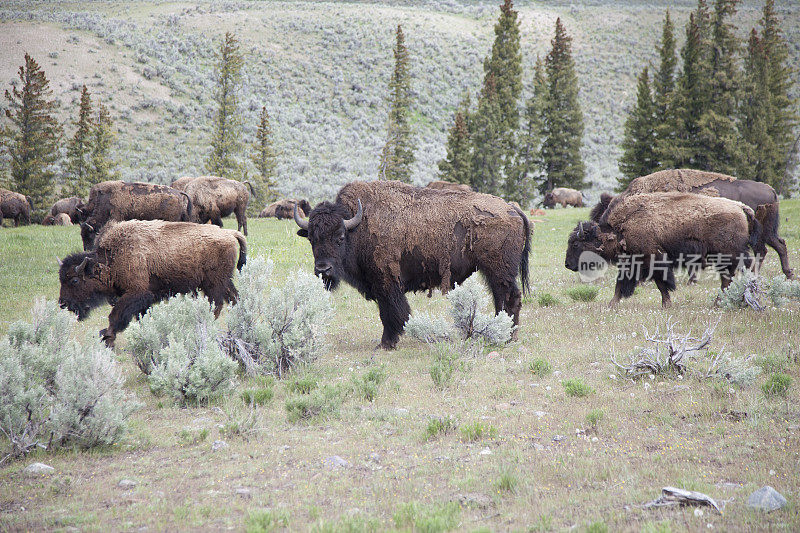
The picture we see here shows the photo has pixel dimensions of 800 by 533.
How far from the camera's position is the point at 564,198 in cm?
4197

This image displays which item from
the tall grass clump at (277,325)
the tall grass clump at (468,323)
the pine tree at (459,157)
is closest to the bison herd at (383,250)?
the tall grass clump at (468,323)

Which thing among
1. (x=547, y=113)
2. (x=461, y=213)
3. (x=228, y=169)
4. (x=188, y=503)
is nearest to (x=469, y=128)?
(x=547, y=113)

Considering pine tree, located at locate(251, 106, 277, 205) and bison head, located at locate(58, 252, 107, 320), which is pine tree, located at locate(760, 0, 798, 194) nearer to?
pine tree, located at locate(251, 106, 277, 205)

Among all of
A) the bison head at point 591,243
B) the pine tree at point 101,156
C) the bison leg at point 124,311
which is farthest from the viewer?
the pine tree at point 101,156

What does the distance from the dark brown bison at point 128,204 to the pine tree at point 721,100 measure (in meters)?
28.8

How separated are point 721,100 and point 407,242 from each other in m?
31.5

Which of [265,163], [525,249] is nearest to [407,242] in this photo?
[525,249]

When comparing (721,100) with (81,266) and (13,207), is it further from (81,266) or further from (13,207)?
(13,207)

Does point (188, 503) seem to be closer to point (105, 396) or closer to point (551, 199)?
point (105, 396)

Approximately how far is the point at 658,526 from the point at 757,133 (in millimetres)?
38988

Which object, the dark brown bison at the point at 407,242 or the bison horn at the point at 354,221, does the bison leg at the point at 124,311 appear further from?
the bison horn at the point at 354,221

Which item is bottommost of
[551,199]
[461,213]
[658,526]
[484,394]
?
[551,199]

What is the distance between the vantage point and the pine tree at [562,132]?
4475cm

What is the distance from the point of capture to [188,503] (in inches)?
151
